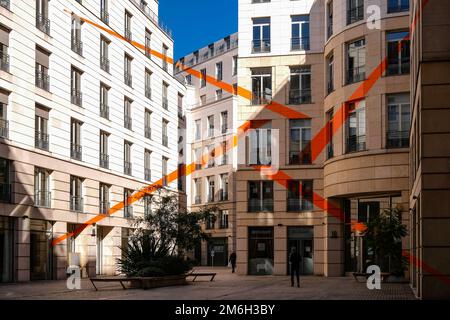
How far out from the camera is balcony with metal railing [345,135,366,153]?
120 feet

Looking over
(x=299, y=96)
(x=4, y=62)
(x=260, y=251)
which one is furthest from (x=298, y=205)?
(x=4, y=62)

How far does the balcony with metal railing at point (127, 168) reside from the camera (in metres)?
50.4

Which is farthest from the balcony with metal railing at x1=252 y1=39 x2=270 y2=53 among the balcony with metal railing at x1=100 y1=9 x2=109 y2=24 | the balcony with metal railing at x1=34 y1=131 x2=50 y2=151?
the balcony with metal railing at x1=34 y1=131 x2=50 y2=151

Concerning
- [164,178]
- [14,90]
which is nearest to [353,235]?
[14,90]

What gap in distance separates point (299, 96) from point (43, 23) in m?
15.7

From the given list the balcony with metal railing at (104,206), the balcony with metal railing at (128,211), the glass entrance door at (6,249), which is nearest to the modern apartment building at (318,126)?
the balcony with metal railing at (104,206)

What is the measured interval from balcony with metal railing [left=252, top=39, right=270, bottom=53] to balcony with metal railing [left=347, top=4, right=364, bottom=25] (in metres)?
7.94

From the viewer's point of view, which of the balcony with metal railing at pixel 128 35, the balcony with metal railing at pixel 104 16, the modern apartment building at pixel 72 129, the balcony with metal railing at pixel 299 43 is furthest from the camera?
the balcony with metal railing at pixel 128 35

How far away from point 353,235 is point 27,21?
820 inches

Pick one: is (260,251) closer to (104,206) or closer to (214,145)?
(104,206)

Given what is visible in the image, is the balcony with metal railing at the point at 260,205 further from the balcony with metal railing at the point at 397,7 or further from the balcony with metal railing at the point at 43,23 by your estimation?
the balcony with metal railing at the point at 43,23

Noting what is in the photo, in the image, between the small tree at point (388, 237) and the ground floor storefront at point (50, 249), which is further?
the ground floor storefront at point (50, 249)

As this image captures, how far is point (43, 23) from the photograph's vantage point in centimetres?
3925

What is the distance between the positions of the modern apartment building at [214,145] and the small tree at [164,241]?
30650mm
